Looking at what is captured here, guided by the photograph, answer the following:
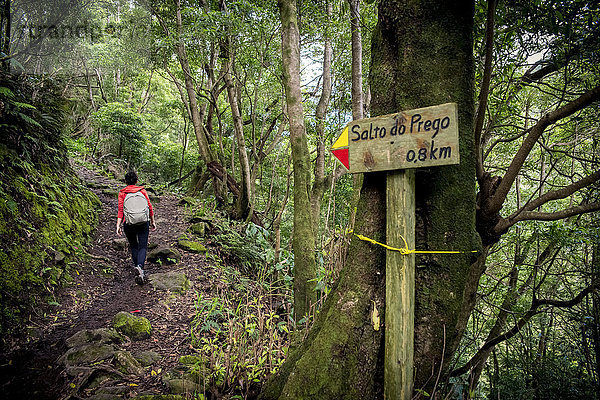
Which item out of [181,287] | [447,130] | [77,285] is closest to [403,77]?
[447,130]

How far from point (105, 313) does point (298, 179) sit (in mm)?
3449

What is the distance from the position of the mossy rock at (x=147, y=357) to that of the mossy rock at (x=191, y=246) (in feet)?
11.4

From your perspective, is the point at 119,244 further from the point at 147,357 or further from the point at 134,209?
the point at 147,357

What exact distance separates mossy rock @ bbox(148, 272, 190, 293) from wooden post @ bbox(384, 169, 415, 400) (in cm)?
470

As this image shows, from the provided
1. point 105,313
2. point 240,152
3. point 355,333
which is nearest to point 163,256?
point 105,313

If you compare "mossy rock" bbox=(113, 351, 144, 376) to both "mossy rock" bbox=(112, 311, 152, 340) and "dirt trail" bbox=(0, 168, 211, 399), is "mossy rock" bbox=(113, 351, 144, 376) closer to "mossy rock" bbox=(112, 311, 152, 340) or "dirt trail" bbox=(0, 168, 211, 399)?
"dirt trail" bbox=(0, 168, 211, 399)

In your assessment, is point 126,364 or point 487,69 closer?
point 487,69

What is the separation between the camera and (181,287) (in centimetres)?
570

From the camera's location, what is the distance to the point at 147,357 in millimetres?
3793

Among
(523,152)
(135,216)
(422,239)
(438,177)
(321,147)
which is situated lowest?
(422,239)

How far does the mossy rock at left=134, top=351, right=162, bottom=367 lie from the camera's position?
12.1 ft

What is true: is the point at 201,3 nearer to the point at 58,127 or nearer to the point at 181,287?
the point at 58,127

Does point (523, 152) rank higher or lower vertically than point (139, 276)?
higher

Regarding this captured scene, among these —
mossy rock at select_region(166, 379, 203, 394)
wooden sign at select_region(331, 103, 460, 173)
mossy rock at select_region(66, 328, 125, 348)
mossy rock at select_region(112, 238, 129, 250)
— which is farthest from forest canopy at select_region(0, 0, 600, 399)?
mossy rock at select_region(112, 238, 129, 250)
